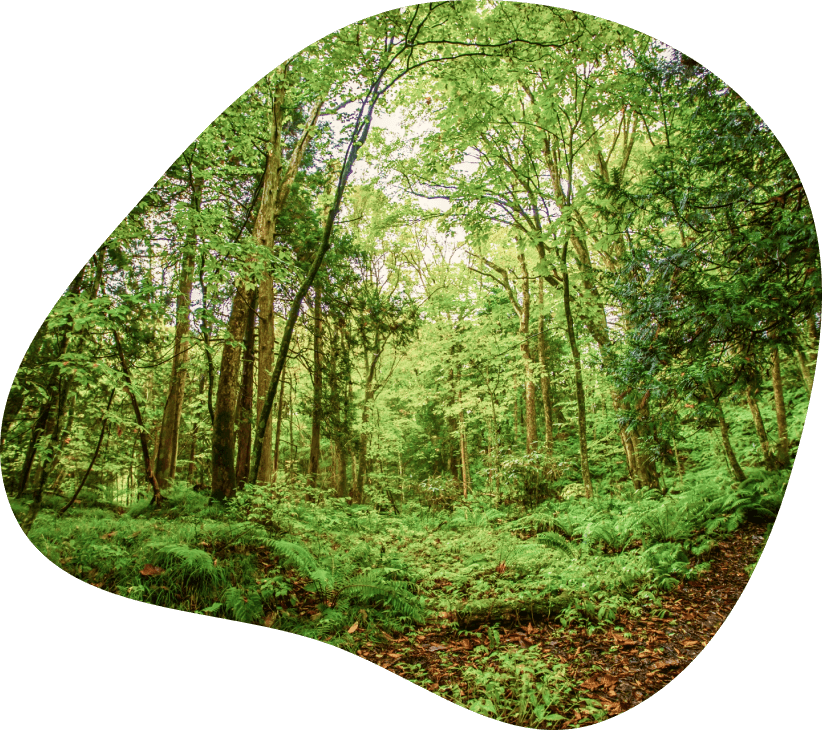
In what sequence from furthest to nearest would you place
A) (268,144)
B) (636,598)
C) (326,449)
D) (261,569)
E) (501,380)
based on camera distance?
(501,380)
(326,449)
(268,144)
(261,569)
(636,598)

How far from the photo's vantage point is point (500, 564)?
252cm

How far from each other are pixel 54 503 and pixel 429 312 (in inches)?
101

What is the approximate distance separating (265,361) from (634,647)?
8.51 feet

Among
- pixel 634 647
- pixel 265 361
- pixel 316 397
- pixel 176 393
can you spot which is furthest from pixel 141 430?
pixel 634 647

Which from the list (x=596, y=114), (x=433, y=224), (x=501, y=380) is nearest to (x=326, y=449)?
(x=501, y=380)

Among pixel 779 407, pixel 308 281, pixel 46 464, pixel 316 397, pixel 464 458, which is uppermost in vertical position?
pixel 308 281

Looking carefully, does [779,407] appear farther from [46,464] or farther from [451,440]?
[46,464]

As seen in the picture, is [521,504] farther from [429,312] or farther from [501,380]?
[429,312]

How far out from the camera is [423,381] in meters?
2.89

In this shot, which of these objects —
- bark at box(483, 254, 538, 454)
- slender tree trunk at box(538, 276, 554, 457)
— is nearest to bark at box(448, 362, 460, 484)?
bark at box(483, 254, 538, 454)

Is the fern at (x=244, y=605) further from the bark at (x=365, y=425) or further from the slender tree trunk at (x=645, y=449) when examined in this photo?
the slender tree trunk at (x=645, y=449)

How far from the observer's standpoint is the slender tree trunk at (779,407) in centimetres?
179

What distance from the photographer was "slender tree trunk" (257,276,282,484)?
2.54 m

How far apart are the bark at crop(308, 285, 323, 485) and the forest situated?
22mm
